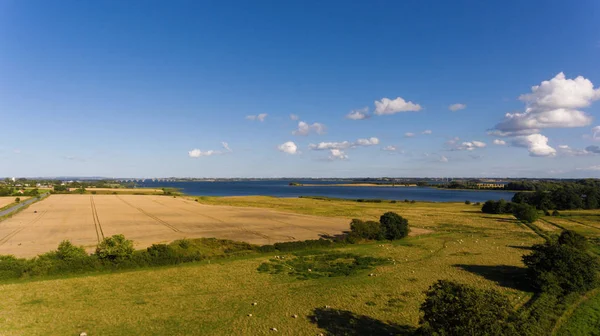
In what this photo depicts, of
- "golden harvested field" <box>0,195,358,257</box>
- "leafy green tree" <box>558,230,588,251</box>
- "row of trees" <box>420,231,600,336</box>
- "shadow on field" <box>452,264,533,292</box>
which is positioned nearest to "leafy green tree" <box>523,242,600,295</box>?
"row of trees" <box>420,231,600,336</box>

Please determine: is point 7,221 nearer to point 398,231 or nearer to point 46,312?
point 46,312

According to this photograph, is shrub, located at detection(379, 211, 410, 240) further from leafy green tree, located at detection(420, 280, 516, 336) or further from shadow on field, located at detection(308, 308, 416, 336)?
leafy green tree, located at detection(420, 280, 516, 336)

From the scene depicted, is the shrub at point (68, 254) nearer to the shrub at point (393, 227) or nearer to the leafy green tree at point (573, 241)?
the shrub at point (393, 227)

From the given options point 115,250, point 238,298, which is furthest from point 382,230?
point 115,250

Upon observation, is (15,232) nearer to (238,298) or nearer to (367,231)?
(238,298)

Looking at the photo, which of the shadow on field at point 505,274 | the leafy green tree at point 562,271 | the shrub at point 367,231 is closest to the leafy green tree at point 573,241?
the shadow on field at point 505,274
